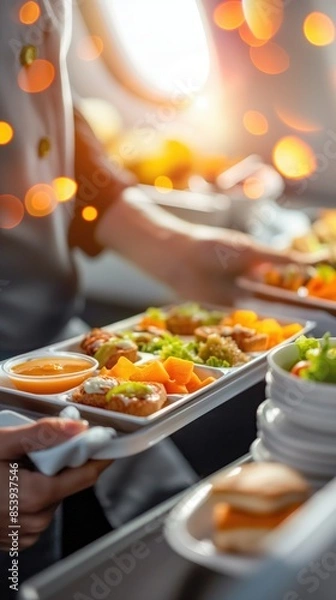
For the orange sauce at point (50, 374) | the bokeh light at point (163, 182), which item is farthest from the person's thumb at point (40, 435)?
the bokeh light at point (163, 182)

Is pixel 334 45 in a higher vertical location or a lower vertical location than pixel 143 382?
higher

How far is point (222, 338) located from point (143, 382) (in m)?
0.25

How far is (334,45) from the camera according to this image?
248 centimetres

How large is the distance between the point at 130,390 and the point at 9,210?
60 cm

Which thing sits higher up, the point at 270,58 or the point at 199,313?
the point at 270,58

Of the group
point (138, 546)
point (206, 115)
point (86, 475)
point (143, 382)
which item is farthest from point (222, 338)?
point (206, 115)

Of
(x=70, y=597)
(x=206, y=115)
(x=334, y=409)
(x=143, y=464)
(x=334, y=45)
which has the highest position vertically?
(x=334, y=45)

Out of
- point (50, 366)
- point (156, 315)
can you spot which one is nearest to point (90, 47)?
point (156, 315)

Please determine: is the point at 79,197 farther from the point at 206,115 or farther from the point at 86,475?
the point at 206,115

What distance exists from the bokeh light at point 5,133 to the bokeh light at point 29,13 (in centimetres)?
19

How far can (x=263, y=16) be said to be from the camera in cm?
244

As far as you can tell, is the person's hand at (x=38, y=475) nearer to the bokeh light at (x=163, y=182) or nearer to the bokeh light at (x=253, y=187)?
the bokeh light at (x=253, y=187)

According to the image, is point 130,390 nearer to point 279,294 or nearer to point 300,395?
point 300,395

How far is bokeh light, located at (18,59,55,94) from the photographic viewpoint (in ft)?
4.84
